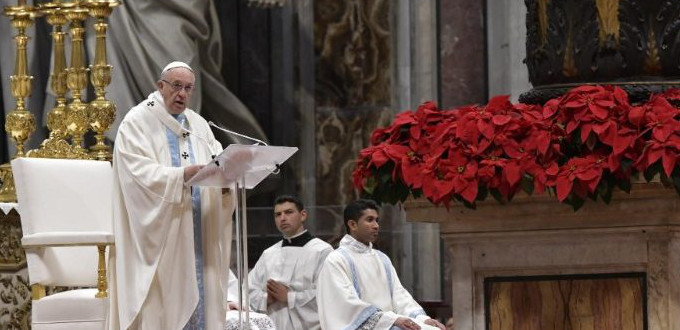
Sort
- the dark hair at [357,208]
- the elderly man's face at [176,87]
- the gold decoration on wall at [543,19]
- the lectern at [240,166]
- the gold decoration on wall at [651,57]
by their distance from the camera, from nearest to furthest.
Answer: the gold decoration on wall at [651,57] < the gold decoration on wall at [543,19] < the lectern at [240,166] < the elderly man's face at [176,87] < the dark hair at [357,208]

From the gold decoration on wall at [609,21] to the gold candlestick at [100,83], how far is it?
5.04 m

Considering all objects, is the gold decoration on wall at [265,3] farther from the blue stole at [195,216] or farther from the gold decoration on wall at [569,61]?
the gold decoration on wall at [569,61]

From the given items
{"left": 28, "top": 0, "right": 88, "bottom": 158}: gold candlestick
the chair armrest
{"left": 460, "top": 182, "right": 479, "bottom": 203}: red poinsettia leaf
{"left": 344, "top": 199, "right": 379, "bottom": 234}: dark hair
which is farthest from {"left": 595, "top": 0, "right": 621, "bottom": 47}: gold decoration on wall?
{"left": 28, "top": 0, "right": 88, "bottom": 158}: gold candlestick

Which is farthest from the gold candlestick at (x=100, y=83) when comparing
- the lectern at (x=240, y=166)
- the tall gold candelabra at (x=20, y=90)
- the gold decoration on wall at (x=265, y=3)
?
the lectern at (x=240, y=166)

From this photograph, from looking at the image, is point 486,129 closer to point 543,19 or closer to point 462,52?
point 543,19

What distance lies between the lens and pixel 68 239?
23.7 feet

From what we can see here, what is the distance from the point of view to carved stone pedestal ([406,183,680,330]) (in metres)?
4.23

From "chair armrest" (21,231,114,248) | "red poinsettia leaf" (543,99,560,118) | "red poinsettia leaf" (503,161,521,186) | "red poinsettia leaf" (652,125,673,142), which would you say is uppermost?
"red poinsettia leaf" (543,99,560,118)

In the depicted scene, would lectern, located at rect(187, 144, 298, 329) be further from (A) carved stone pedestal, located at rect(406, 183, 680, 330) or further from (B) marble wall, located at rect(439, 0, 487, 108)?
(B) marble wall, located at rect(439, 0, 487, 108)

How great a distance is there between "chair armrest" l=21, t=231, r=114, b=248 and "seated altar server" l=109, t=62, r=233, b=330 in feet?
1.57

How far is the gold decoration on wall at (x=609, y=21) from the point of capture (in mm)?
4164

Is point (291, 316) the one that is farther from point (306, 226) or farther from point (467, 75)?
point (467, 75)

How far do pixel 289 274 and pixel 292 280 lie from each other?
0.12 ft

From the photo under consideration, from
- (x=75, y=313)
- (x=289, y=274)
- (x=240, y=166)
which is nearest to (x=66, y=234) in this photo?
(x=75, y=313)
